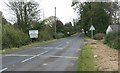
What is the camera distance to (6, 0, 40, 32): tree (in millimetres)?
53406

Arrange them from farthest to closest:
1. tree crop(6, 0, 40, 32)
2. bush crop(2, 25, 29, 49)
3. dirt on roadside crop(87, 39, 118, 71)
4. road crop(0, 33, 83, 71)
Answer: tree crop(6, 0, 40, 32) < bush crop(2, 25, 29, 49) < road crop(0, 33, 83, 71) < dirt on roadside crop(87, 39, 118, 71)

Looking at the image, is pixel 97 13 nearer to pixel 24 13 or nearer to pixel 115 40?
pixel 24 13

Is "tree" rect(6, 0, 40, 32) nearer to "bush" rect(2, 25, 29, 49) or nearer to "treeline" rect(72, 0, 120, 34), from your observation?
"bush" rect(2, 25, 29, 49)

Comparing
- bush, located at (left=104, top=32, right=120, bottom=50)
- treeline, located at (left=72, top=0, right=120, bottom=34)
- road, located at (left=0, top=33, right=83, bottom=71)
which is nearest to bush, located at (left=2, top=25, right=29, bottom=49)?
road, located at (left=0, top=33, right=83, bottom=71)

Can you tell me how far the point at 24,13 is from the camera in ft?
179

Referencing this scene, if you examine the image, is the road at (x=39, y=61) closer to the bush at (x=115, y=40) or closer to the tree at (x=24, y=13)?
the bush at (x=115, y=40)

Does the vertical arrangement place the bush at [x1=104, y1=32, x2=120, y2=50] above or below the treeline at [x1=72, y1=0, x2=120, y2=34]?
below

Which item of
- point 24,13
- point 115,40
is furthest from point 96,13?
point 115,40

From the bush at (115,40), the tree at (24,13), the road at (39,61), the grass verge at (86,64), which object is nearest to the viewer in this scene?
the grass verge at (86,64)

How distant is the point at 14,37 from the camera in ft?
131

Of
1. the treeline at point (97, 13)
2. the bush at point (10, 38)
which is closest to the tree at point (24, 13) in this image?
the bush at point (10, 38)

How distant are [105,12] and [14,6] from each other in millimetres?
38362

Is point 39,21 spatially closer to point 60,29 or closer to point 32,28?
point 32,28

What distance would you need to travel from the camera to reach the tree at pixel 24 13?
175ft
